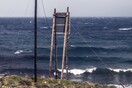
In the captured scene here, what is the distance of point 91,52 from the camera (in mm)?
63750

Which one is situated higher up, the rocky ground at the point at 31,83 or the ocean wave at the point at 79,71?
the rocky ground at the point at 31,83

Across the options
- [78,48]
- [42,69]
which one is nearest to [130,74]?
[42,69]

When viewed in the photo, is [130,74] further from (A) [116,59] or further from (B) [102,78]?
(A) [116,59]

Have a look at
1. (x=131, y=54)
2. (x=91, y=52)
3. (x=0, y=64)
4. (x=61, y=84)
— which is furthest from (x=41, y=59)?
(x=61, y=84)

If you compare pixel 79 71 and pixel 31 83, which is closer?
pixel 31 83

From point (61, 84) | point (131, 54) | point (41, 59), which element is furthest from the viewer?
point (131, 54)

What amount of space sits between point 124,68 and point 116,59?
814 centimetres

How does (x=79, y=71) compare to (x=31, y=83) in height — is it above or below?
below

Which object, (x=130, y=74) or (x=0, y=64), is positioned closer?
(x=130, y=74)

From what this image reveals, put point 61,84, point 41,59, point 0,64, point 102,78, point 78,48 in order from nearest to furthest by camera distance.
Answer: point 61,84
point 102,78
point 0,64
point 41,59
point 78,48

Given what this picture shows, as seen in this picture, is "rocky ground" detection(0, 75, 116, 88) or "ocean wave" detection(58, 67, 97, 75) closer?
"rocky ground" detection(0, 75, 116, 88)

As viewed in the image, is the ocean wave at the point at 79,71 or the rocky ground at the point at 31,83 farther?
the ocean wave at the point at 79,71

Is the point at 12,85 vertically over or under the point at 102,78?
over

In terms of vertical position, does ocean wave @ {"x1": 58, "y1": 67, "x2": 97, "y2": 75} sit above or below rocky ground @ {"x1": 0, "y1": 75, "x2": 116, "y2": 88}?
below
